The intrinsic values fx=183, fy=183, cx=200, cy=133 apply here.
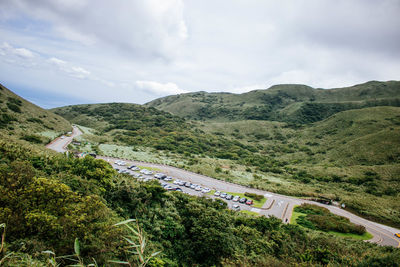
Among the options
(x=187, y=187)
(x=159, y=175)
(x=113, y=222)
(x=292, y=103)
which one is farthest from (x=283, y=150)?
(x=292, y=103)

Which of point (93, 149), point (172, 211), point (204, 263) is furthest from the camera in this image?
point (93, 149)

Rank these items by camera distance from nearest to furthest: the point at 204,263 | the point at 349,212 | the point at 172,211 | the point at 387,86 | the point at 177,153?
the point at 204,263 < the point at 172,211 < the point at 349,212 < the point at 177,153 < the point at 387,86

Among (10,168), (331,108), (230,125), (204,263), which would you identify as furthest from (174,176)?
(331,108)

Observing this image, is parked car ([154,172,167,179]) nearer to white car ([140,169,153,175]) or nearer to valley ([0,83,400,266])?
white car ([140,169,153,175])

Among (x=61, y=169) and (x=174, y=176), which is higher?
(x=61, y=169)

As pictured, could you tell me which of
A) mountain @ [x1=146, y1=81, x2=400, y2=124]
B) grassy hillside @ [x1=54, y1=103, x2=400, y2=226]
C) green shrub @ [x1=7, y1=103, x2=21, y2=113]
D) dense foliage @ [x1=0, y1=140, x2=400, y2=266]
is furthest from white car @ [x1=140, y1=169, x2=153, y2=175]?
mountain @ [x1=146, y1=81, x2=400, y2=124]

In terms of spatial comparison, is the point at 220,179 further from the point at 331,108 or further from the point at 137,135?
the point at 331,108

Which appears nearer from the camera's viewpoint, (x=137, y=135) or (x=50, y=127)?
(x=50, y=127)

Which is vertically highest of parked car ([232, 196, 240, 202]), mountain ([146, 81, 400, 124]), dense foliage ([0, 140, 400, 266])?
mountain ([146, 81, 400, 124])

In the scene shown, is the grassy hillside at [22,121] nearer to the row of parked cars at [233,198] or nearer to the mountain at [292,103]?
the row of parked cars at [233,198]
